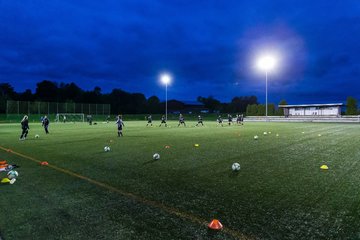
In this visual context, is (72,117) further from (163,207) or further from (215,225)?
(215,225)

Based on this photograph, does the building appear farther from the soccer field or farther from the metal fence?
the soccer field

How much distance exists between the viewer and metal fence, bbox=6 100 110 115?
68.2 m

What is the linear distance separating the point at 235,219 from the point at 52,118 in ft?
241

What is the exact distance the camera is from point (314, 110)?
72375mm

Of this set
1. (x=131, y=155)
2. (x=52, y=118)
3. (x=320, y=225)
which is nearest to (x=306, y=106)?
(x=52, y=118)

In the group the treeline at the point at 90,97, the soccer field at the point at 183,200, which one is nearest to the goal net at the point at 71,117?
the treeline at the point at 90,97

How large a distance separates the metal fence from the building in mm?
54365

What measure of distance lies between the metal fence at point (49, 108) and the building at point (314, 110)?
54365mm

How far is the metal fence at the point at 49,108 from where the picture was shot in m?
68.2

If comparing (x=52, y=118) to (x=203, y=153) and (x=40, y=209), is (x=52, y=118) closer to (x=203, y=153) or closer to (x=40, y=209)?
(x=203, y=153)

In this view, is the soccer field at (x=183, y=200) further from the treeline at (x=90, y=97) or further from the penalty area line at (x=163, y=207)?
the treeline at (x=90, y=97)

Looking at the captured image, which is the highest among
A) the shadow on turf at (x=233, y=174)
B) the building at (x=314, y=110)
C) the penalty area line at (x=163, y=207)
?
the building at (x=314, y=110)

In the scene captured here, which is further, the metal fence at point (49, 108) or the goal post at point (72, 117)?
the goal post at point (72, 117)

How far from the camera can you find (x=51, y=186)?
7660 mm
